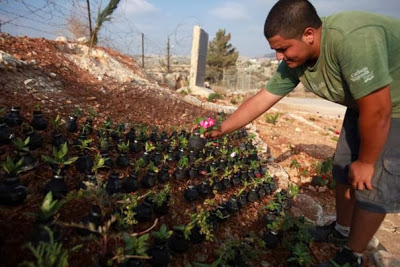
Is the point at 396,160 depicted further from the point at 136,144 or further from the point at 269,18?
the point at 136,144

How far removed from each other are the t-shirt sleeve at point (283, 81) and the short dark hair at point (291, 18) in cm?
62

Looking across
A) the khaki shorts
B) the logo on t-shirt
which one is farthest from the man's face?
the khaki shorts

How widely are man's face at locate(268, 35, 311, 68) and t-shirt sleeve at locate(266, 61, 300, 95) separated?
0.48 metres

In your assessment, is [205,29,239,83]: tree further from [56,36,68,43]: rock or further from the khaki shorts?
the khaki shorts

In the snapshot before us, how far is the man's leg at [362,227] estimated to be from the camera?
188 cm

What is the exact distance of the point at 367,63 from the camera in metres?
1.49

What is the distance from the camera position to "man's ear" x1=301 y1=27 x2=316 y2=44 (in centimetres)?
174

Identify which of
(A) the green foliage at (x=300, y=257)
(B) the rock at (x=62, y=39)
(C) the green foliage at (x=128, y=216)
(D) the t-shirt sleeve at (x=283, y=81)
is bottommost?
(A) the green foliage at (x=300, y=257)

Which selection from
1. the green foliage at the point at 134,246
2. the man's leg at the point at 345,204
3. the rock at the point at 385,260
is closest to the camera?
the green foliage at the point at 134,246

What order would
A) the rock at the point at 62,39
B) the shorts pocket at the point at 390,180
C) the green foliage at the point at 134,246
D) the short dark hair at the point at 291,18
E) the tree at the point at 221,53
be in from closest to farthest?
the green foliage at the point at 134,246 → the short dark hair at the point at 291,18 → the shorts pocket at the point at 390,180 → the rock at the point at 62,39 → the tree at the point at 221,53

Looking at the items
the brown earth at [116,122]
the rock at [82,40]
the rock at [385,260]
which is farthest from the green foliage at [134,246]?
the rock at [82,40]

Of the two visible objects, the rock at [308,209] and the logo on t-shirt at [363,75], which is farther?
the rock at [308,209]

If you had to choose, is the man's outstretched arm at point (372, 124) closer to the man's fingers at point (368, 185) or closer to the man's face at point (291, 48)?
the man's fingers at point (368, 185)

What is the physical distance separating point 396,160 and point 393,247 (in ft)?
4.95
